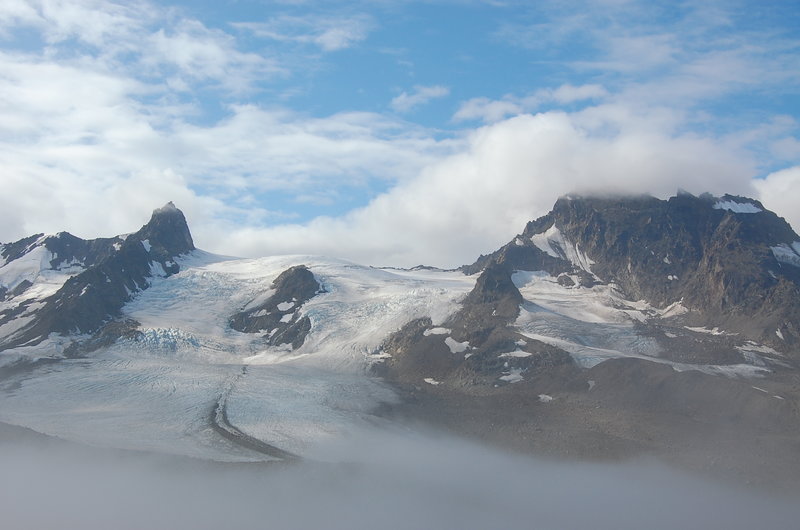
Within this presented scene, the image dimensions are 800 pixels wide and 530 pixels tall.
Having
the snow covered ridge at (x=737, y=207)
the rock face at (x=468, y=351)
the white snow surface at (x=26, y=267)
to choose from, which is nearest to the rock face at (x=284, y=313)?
the rock face at (x=468, y=351)

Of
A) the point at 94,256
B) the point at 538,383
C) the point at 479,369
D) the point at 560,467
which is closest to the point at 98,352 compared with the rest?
the point at 479,369

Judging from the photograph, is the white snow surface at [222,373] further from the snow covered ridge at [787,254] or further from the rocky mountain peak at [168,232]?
the snow covered ridge at [787,254]

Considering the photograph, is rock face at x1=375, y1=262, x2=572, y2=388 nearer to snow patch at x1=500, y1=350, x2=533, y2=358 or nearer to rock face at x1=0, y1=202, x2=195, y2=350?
snow patch at x1=500, y1=350, x2=533, y2=358

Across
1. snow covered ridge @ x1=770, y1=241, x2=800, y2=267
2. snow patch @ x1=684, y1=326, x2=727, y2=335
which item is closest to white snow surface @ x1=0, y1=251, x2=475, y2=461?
snow patch @ x1=684, y1=326, x2=727, y2=335

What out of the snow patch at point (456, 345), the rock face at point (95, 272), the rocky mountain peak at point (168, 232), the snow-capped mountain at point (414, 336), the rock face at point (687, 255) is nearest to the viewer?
the snow-capped mountain at point (414, 336)

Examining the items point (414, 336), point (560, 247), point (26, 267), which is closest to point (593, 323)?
point (414, 336)
